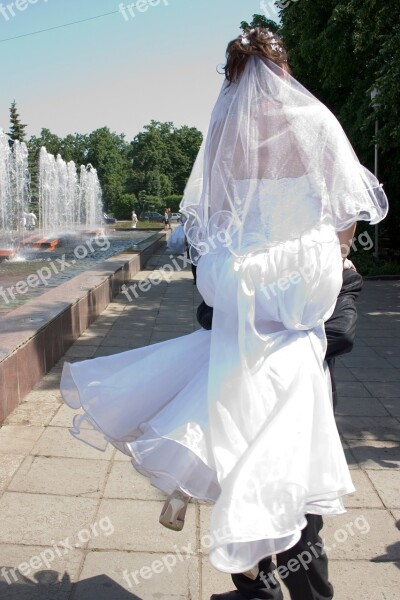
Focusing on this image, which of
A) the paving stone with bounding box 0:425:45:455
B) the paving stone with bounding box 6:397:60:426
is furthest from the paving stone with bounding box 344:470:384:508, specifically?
the paving stone with bounding box 6:397:60:426

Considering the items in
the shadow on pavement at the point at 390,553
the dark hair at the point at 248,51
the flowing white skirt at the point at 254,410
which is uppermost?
the dark hair at the point at 248,51

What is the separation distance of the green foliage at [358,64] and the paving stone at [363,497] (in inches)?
298

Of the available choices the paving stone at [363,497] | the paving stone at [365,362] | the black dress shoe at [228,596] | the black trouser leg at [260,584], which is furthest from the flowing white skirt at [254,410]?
the paving stone at [365,362]

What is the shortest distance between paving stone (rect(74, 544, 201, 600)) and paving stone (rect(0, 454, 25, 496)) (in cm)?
85

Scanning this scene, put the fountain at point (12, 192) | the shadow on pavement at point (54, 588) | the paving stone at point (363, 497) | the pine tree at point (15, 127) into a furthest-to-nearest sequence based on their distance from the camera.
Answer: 1. the pine tree at point (15, 127)
2. the fountain at point (12, 192)
3. the paving stone at point (363, 497)
4. the shadow on pavement at point (54, 588)

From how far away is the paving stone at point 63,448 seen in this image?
150 inches

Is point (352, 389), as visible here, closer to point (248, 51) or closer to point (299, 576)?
point (299, 576)

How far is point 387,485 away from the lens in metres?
3.52

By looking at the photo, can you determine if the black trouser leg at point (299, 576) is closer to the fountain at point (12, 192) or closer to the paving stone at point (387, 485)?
the paving stone at point (387, 485)

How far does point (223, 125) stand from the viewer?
2.10 meters

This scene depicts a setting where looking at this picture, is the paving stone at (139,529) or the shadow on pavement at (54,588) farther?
the paving stone at (139,529)

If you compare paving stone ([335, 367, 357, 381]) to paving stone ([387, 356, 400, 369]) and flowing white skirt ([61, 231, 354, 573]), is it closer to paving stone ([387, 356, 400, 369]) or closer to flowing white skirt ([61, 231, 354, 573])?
paving stone ([387, 356, 400, 369])

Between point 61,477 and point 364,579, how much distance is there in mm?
1716

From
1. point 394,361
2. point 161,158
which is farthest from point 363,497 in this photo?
point 161,158
